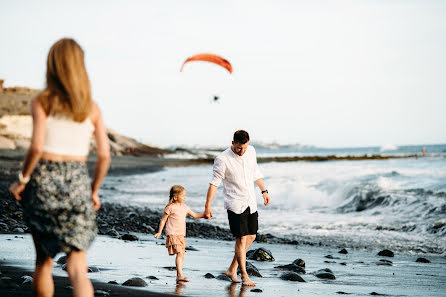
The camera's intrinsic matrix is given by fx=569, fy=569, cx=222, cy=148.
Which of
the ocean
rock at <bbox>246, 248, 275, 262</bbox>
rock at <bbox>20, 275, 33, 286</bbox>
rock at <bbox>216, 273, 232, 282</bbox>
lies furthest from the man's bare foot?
the ocean

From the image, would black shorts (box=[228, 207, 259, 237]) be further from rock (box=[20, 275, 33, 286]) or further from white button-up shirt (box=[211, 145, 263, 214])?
rock (box=[20, 275, 33, 286])

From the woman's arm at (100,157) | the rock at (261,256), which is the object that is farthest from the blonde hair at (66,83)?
A: the rock at (261,256)

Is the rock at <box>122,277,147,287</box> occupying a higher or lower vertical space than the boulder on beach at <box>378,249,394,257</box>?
higher

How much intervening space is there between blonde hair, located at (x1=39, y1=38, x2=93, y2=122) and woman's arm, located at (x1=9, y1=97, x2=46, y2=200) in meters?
0.05

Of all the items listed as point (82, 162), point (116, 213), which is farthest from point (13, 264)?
point (116, 213)

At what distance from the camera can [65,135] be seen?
3410mm

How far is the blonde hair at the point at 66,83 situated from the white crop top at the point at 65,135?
0.05 metres

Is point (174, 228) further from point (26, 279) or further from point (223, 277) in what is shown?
point (26, 279)

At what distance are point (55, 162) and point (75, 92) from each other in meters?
0.44

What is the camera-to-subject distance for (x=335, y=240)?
1021cm

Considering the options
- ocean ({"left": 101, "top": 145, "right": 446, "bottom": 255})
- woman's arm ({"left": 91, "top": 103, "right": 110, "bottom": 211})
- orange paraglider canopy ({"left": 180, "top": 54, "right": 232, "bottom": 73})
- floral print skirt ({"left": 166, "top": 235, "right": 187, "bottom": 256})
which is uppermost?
orange paraglider canopy ({"left": 180, "top": 54, "right": 232, "bottom": 73})

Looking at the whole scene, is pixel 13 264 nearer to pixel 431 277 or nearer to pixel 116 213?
pixel 431 277

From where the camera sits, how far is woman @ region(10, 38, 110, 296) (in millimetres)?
3312

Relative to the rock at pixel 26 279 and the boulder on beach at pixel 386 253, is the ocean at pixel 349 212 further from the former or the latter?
the rock at pixel 26 279
